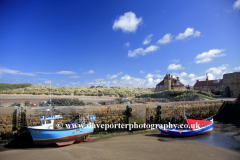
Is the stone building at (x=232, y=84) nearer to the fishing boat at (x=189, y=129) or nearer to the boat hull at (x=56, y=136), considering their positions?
the fishing boat at (x=189, y=129)

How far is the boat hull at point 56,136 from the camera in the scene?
7160mm

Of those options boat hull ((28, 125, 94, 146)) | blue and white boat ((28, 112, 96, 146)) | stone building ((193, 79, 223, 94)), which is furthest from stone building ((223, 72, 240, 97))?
boat hull ((28, 125, 94, 146))

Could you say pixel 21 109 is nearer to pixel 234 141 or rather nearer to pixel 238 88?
pixel 234 141

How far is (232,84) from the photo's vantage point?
26.5 m

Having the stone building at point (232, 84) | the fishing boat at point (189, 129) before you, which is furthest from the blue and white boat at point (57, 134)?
the stone building at point (232, 84)

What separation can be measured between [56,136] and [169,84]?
117 ft

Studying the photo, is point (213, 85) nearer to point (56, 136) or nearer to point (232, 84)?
point (232, 84)

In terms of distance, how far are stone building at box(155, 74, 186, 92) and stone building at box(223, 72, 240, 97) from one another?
12475 millimetres

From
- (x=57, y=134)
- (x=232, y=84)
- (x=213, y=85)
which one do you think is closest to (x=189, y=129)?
(x=57, y=134)

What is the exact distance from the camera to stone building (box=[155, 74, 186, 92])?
1507 inches

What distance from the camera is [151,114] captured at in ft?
40.8

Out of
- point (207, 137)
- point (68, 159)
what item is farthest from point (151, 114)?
point (68, 159)

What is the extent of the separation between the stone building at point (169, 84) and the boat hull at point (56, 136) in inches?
1348

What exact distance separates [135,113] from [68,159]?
6817mm
